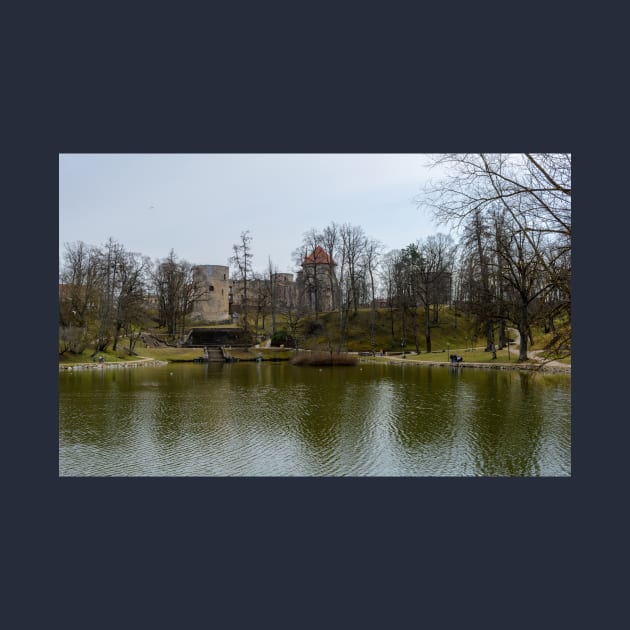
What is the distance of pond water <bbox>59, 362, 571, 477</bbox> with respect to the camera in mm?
7770

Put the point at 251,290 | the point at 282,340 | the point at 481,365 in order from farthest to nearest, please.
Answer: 1. the point at 251,290
2. the point at 282,340
3. the point at 481,365

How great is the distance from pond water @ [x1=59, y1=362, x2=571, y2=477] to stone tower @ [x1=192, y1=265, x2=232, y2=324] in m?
29.3

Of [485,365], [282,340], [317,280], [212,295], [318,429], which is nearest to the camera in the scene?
[318,429]

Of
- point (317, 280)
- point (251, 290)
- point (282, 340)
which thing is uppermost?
point (317, 280)

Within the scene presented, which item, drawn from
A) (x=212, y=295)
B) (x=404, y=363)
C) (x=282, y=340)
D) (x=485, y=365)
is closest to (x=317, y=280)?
(x=282, y=340)

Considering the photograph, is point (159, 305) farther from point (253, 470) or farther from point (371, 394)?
point (253, 470)

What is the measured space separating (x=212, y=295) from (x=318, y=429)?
38.4m

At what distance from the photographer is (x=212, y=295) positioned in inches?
1861

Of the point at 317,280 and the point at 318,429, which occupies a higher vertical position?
the point at 317,280

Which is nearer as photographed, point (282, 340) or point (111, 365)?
point (111, 365)

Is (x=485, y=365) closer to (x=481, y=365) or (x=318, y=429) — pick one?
(x=481, y=365)

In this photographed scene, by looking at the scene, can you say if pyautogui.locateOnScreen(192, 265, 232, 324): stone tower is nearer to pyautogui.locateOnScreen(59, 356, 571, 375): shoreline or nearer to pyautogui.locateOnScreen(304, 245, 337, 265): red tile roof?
pyautogui.locateOnScreen(304, 245, 337, 265): red tile roof

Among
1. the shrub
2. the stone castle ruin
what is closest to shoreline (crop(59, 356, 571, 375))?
the shrub

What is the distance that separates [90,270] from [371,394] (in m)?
22.6
